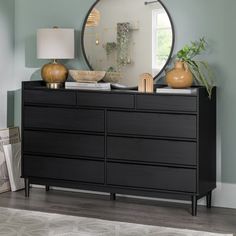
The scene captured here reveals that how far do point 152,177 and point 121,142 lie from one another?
354 millimetres

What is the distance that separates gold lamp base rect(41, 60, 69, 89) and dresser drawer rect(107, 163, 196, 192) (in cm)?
85

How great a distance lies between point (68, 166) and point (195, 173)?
106 cm

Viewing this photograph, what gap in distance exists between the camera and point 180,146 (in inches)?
185

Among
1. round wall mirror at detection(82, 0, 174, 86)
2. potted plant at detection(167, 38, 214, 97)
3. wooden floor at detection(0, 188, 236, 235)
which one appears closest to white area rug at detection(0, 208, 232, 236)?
wooden floor at detection(0, 188, 236, 235)

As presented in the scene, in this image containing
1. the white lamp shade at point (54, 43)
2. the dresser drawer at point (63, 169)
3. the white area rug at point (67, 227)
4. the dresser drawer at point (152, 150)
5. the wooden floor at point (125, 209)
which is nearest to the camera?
the white area rug at point (67, 227)

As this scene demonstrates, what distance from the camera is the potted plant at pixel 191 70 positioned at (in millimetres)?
4793

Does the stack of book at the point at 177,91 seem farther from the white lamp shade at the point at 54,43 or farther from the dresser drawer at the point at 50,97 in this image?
the white lamp shade at the point at 54,43

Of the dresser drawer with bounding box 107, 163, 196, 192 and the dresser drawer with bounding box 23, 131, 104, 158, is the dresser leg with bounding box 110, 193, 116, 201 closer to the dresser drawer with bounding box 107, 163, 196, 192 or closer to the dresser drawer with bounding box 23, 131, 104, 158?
the dresser drawer with bounding box 107, 163, 196, 192

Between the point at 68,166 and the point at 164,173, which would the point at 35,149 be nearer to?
the point at 68,166

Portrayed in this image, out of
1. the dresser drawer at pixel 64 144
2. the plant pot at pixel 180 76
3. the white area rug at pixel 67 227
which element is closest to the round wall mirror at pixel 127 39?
the plant pot at pixel 180 76

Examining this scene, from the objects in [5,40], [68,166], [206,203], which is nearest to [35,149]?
[68,166]

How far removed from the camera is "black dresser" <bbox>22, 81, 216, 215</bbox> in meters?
4.70

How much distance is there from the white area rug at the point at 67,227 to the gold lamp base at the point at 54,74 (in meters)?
1.13

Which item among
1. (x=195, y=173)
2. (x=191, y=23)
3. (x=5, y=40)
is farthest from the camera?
(x=5, y=40)
